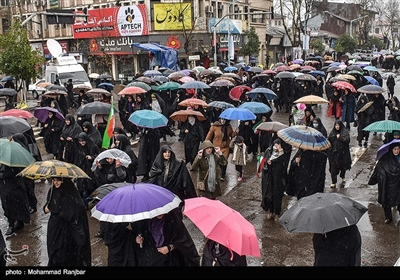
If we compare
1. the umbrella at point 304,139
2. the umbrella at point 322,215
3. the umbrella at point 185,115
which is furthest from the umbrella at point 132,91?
the umbrella at point 322,215

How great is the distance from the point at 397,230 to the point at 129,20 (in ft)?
112

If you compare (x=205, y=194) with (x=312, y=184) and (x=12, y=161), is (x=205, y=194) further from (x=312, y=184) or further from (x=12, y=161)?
(x=12, y=161)

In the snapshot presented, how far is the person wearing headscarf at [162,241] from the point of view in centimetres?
571

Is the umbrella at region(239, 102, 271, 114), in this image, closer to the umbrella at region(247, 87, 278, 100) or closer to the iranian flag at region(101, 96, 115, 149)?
the umbrella at region(247, 87, 278, 100)

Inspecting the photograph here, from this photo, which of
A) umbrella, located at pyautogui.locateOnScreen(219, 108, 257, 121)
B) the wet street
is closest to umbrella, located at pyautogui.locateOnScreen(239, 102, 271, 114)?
umbrella, located at pyautogui.locateOnScreen(219, 108, 257, 121)

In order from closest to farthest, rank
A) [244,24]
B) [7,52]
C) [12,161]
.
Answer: [12,161]
[7,52]
[244,24]

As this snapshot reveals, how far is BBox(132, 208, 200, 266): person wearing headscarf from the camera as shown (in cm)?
571

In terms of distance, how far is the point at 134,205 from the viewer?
5.47 metres

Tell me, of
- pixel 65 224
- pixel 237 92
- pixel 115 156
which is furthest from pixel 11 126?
pixel 237 92

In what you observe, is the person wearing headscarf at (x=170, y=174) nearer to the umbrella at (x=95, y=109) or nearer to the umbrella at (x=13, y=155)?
the umbrella at (x=13, y=155)

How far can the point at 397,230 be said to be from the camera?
8.88 m

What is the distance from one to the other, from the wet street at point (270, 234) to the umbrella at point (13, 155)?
4.64 ft

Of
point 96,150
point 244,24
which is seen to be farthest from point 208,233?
point 244,24

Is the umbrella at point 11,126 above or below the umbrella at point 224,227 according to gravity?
above
